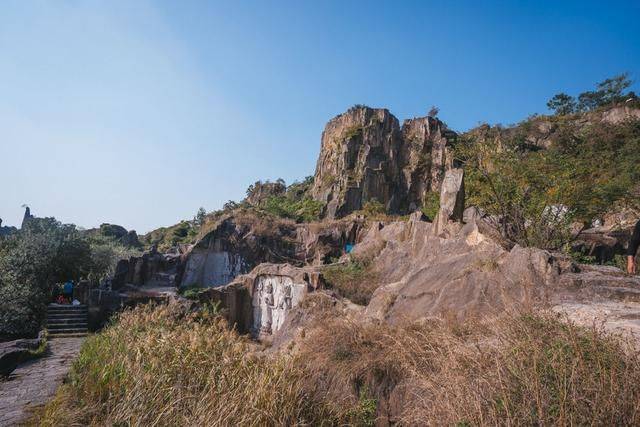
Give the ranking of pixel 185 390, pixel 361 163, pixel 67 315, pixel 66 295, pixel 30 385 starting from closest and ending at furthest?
1. pixel 185 390
2. pixel 30 385
3. pixel 67 315
4. pixel 66 295
5. pixel 361 163

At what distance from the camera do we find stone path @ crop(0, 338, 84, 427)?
205 inches

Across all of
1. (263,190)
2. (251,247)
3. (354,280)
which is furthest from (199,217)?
(354,280)

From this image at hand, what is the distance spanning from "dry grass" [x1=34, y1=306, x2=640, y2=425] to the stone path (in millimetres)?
486

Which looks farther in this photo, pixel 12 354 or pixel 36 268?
pixel 36 268

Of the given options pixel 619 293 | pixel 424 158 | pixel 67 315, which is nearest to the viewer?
pixel 619 293

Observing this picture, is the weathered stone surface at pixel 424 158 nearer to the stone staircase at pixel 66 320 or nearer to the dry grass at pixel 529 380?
the stone staircase at pixel 66 320

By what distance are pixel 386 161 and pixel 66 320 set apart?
124 feet

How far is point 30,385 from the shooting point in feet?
21.9

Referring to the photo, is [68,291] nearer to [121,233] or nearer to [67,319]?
[67,319]

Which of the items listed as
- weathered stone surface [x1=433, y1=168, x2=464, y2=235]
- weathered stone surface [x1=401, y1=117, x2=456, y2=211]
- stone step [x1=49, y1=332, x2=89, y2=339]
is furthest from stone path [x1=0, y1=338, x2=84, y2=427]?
weathered stone surface [x1=401, y1=117, x2=456, y2=211]

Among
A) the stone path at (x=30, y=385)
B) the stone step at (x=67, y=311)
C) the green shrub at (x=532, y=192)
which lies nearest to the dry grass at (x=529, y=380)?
the stone path at (x=30, y=385)

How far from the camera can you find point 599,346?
311 cm

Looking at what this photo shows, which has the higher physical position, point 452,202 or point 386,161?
point 386,161

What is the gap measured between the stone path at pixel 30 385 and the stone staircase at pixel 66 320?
429cm
